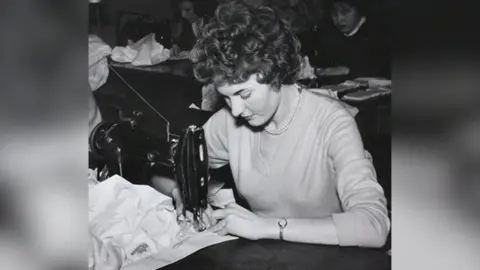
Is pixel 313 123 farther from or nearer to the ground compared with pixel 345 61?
nearer to the ground

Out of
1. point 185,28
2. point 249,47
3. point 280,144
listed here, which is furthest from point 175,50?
point 280,144

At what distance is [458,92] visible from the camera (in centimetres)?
106

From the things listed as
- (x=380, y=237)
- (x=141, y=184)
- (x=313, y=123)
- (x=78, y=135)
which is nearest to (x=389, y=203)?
(x=380, y=237)

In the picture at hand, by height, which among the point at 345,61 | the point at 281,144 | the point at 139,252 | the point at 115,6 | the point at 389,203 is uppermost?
the point at 115,6

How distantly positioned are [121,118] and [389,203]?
52cm

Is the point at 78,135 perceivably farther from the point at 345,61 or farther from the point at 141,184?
the point at 345,61

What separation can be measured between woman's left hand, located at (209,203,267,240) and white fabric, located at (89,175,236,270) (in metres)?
0.02

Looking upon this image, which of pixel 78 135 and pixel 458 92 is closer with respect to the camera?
pixel 458 92

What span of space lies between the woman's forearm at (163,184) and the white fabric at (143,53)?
0.71 feet

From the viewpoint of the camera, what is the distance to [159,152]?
1.16 m

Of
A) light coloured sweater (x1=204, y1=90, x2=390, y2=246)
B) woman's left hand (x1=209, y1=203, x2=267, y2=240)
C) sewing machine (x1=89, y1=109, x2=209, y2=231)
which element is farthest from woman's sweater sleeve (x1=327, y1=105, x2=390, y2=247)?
sewing machine (x1=89, y1=109, x2=209, y2=231)

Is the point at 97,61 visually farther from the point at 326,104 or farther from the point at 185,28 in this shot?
the point at 326,104

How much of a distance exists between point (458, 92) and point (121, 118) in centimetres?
62

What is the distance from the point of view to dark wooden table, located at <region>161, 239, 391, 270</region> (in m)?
1.08
